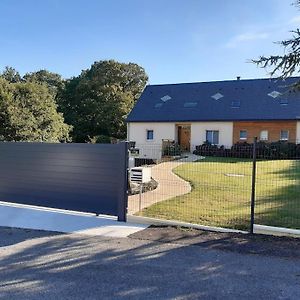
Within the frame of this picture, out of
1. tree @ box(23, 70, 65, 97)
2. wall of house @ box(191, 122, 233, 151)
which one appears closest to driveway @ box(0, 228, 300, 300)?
wall of house @ box(191, 122, 233, 151)

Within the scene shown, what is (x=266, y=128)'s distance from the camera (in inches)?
1244

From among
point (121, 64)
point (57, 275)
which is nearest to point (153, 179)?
point (57, 275)

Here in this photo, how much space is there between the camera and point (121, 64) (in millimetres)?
53781

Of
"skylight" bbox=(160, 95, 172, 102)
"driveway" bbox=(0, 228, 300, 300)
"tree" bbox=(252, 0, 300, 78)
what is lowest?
"driveway" bbox=(0, 228, 300, 300)

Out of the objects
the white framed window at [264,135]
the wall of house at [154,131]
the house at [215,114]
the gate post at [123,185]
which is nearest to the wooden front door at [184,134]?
the house at [215,114]

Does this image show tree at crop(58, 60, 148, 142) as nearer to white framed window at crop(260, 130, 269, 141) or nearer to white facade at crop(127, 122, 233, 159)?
white facade at crop(127, 122, 233, 159)

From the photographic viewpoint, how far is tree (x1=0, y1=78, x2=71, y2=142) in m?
25.3

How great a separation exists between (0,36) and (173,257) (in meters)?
18.9

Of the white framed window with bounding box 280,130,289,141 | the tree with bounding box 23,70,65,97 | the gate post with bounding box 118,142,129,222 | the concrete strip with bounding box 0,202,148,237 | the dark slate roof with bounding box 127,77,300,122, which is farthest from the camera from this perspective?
the tree with bounding box 23,70,65,97

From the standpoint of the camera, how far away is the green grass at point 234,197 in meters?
8.59

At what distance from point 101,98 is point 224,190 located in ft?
127

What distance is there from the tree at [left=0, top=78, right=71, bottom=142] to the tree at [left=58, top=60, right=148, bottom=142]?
15837 mm

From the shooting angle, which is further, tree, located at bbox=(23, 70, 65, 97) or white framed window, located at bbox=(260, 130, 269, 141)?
tree, located at bbox=(23, 70, 65, 97)

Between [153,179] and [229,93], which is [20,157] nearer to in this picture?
[153,179]
